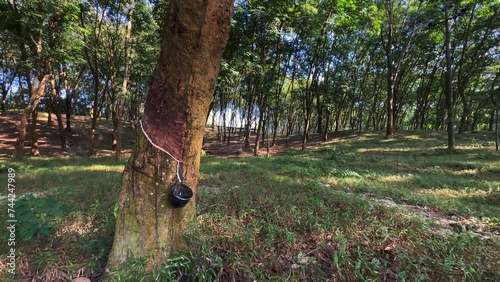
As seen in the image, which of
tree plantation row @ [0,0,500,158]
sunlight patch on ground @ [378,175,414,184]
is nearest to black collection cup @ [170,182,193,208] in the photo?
tree plantation row @ [0,0,500,158]

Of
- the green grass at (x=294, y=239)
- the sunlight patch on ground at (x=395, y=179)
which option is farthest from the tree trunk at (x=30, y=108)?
the sunlight patch on ground at (x=395, y=179)

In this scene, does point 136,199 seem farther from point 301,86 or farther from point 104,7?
point 301,86

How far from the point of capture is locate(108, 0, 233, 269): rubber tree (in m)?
2.13

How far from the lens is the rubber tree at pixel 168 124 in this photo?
2.13 meters

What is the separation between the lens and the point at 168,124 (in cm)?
223

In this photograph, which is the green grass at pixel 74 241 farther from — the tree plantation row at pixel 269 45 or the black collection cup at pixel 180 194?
the tree plantation row at pixel 269 45

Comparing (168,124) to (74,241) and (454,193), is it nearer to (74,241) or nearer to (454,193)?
(74,241)

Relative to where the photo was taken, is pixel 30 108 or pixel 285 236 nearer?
pixel 285 236

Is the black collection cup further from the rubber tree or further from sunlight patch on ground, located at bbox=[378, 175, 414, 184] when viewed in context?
sunlight patch on ground, located at bbox=[378, 175, 414, 184]

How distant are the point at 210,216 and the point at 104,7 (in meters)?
12.2

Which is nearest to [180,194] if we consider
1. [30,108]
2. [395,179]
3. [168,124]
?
[168,124]

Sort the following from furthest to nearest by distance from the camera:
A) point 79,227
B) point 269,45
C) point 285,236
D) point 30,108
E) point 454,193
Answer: point 269,45, point 30,108, point 454,193, point 79,227, point 285,236

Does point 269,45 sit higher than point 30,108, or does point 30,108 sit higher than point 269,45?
point 269,45

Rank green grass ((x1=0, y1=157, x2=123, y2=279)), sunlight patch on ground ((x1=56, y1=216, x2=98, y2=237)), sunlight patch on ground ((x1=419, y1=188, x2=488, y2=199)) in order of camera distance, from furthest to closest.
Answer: sunlight patch on ground ((x1=419, y1=188, x2=488, y2=199)), sunlight patch on ground ((x1=56, y1=216, x2=98, y2=237)), green grass ((x1=0, y1=157, x2=123, y2=279))
